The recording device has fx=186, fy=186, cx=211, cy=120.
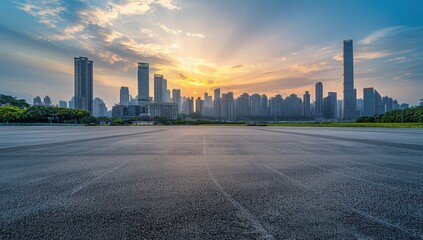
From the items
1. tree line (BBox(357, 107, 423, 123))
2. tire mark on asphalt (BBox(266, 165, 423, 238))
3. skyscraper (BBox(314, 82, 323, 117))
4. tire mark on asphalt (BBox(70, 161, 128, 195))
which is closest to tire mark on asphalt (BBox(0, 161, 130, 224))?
tire mark on asphalt (BBox(70, 161, 128, 195))

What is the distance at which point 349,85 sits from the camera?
518ft

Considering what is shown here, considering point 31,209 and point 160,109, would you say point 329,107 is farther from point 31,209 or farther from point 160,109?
point 31,209

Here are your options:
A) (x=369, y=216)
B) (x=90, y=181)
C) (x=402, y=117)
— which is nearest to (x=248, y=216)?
(x=369, y=216)

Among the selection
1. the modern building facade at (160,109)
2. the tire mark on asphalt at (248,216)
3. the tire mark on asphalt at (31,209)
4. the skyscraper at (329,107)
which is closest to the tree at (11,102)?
the modern building facade at (160,109)

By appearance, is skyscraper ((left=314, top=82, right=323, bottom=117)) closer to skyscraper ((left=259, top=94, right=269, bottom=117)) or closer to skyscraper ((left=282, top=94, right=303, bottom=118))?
skyscraper ((left=282, top=94, right=303, bottom=118))

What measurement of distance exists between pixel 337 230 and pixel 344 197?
1.51 m

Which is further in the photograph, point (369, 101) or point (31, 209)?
point (369, 101)

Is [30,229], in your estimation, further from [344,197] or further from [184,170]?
[344,197]

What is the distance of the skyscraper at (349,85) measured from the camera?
6019 inches

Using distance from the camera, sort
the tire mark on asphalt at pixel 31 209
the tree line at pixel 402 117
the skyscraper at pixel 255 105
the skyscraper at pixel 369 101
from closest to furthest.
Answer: the tire mark on asphalt at pixel 31 209 → the tree line at pixel 402 117 → the skyscraper at pixel 255 105 → the skyscraper at pixel 369 101

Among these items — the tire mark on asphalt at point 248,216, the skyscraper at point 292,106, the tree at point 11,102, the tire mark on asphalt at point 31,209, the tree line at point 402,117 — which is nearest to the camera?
the tire mark on asphalt at point 248,216

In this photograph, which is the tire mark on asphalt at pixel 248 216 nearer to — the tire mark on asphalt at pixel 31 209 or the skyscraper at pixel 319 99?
the tire mark on asphalt at pixel 31 209

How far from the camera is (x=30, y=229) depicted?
267 cm

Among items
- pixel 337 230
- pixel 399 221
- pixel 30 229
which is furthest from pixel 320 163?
pixel 30 229
